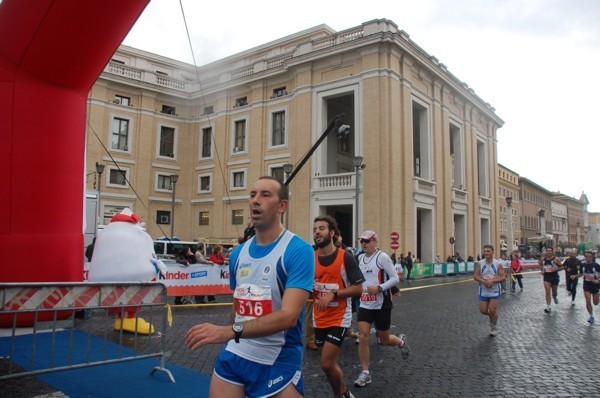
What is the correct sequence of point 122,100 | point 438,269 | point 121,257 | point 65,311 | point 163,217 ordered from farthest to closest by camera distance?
point 163,217, point 122,100, point 438,269, point 121,257, point 65,311

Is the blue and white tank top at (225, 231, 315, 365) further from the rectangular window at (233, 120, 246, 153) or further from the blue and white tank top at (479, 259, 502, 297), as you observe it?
the rectangular window at (233, 120, 246, 153)

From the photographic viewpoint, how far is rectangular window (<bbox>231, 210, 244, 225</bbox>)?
108 ft

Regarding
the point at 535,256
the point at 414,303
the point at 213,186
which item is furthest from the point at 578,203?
the point at 414,303

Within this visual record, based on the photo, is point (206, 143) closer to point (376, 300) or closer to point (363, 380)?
point (376, 300)

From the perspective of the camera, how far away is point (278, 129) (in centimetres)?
3306

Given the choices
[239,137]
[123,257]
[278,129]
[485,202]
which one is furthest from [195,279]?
[485,202]

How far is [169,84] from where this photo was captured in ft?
121

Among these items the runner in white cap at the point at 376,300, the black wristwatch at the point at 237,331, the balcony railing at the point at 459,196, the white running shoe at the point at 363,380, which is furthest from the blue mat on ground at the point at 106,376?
the balcony railing at the point at 459,196

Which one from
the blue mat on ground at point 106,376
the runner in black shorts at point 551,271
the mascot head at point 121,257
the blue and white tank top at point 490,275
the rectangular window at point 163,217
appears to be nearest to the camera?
the blue mat on ground at point 106,376

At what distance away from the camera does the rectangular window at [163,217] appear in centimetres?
3525

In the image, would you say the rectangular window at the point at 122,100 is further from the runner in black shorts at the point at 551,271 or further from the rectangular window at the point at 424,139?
the runner in black shorts at the point at 551,271

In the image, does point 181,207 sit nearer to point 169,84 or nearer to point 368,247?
point 169,84

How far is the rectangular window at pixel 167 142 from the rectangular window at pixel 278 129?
30.6 ft

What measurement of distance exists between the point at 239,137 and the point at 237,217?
21.8 feet
